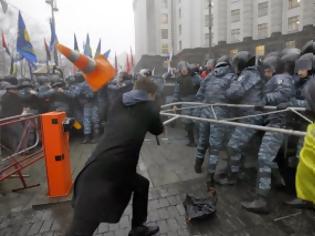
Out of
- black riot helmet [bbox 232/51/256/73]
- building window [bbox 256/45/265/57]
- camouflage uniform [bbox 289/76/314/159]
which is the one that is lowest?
camouflage uniform [bbox 289/76/314/159]

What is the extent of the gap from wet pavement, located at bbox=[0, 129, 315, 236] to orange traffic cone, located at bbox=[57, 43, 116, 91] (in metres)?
2.06

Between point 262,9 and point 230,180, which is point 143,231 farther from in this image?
point 262,9

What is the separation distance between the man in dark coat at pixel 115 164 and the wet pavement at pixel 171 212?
3.61 ft

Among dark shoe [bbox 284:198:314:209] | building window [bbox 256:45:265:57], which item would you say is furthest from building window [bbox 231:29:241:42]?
dark shoe [bbox 284:198:314:209]

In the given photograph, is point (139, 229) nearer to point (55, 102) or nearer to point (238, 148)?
point (238, 148)

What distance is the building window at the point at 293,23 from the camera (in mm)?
35531

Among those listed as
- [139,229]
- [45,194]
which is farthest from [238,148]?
[45,194]

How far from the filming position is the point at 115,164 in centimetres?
288

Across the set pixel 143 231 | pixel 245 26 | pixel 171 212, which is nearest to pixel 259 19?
pixel 245 26

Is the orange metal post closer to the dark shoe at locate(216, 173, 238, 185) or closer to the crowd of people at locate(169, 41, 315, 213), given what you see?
the crowd of people at locate(169, 41, 315, 213)

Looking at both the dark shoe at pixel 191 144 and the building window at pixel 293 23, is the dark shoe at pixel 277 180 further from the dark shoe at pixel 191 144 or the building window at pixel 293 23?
the building window at pixel 293 23

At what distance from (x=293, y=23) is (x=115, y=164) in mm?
38907

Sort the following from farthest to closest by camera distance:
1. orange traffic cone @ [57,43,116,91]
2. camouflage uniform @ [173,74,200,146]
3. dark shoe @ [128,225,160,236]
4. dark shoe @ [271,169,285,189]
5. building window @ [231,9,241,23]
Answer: building window @ [231,9,241,23], camouflage uniform @ [173,74,200,146], dark shoe @ [271,169,285,189], dark shoe @ [128,225,160,236], orange traffic cone @ [57,43,116,91]

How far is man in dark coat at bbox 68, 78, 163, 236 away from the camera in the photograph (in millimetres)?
2748
